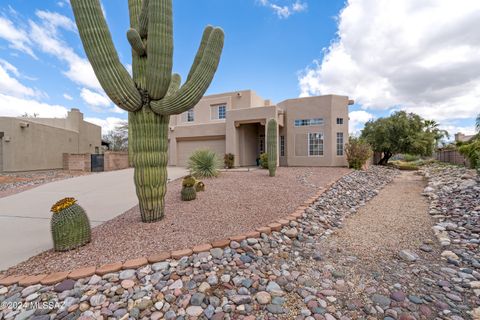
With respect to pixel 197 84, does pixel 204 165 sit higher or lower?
lower

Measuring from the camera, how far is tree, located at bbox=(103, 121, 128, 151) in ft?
101

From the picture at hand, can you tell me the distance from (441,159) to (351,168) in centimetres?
1864

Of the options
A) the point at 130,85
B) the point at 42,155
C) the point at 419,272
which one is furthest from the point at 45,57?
the point at 419,272

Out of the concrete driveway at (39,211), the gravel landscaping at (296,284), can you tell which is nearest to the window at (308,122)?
the gravel landscaping at (296,284)

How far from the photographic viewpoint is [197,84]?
3928 mm

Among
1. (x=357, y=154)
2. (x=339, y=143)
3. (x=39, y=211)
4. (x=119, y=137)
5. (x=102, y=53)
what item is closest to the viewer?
(x=102, y=53)

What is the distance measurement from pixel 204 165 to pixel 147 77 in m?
5.94

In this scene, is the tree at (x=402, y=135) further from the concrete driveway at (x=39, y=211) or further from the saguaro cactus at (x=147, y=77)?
the concrete driveway at (x=39, y=211)

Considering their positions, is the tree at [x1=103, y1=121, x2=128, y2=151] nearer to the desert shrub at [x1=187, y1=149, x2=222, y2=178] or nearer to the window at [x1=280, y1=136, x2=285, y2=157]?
the window at [x1=280, y1=136, x2=285, y2=157]

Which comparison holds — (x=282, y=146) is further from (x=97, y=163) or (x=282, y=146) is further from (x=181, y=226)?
(x=97, y=163)

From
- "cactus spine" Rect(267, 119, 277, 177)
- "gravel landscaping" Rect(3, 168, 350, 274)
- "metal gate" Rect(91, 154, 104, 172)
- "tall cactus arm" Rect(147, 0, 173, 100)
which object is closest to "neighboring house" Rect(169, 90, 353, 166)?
"cactus spine" Rect(267, 119, 277, 177)

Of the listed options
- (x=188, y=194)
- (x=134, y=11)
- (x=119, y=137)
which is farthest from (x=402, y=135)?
(x=119, y=137)

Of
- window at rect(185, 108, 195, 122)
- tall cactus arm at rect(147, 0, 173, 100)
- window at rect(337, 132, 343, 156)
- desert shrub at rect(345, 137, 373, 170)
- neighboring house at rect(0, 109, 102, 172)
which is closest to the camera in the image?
tall cactus arm at rect(147, 0, 173, 100)

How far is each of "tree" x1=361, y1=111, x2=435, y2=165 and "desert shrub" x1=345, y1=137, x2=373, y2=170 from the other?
6.44m
